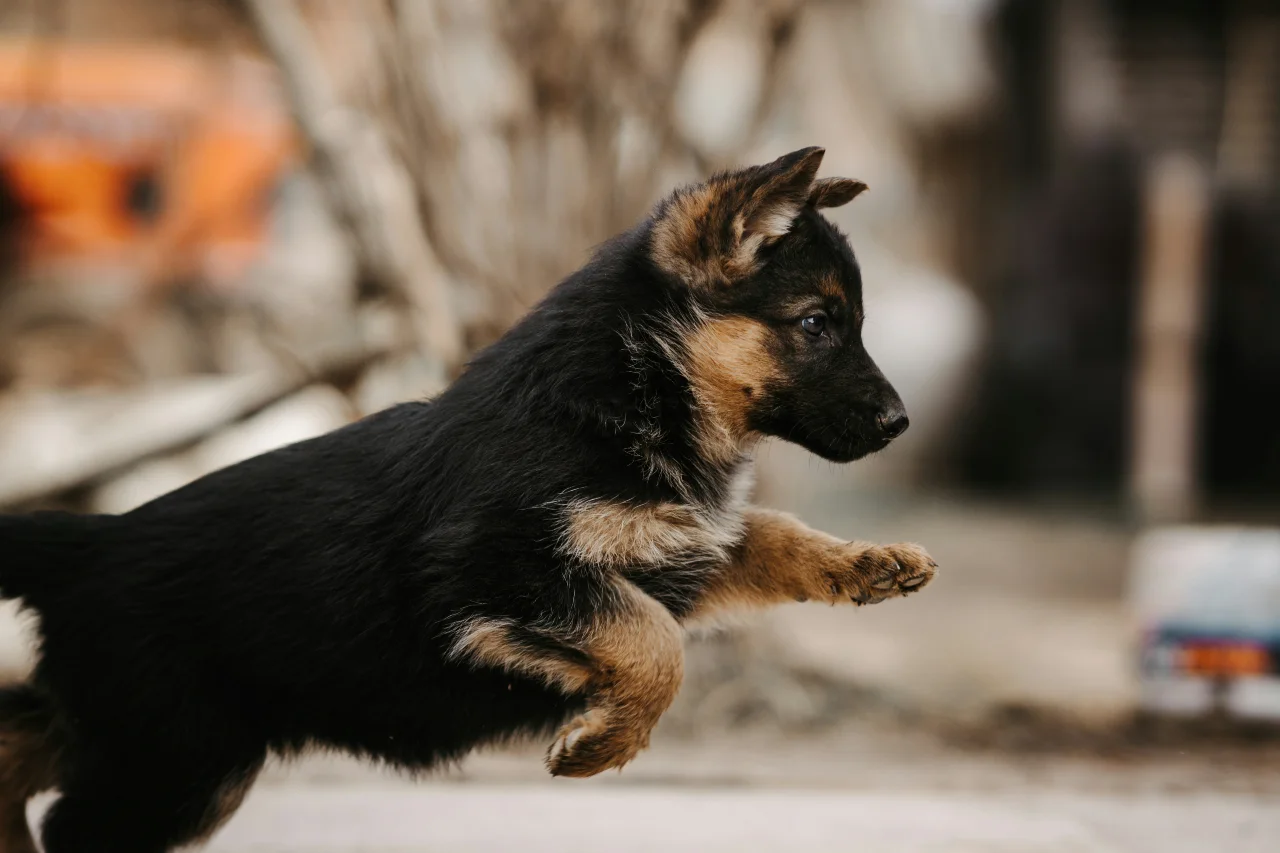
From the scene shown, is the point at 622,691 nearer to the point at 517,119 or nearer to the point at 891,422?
the point at 891,422

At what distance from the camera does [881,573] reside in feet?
9.75

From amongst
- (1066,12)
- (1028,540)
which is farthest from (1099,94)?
(1028,540)

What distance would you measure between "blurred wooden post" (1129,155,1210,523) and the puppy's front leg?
874 centimetres

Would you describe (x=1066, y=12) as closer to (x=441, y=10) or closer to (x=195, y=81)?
(x=195, y=81)

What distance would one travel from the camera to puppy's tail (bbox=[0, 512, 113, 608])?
2947mm

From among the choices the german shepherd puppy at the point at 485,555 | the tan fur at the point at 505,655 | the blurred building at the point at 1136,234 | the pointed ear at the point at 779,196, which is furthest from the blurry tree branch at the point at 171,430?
the blurred building at the point at 1136,234

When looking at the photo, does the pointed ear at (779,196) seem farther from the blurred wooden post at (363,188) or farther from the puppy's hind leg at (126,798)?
the blurred wooden post at (363,188)

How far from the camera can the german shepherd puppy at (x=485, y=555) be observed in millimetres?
2771

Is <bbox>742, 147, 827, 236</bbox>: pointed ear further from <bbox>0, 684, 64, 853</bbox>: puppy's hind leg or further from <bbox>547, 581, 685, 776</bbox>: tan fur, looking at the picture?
<bbox>0, 684, 64, 853</bbox>: puppy's hind leg

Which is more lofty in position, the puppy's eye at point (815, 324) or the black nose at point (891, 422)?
the puppy's eye at point (815, 324)

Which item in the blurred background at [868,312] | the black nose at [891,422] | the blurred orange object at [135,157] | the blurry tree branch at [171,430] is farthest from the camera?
the blurred orange object at [135,157]

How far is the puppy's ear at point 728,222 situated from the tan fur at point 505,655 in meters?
0.95

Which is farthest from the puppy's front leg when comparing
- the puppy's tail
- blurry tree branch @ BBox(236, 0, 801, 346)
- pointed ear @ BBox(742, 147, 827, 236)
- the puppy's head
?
blurry tree branch @ BBox(236, 0, 801, 346)

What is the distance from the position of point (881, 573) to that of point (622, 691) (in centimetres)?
66
